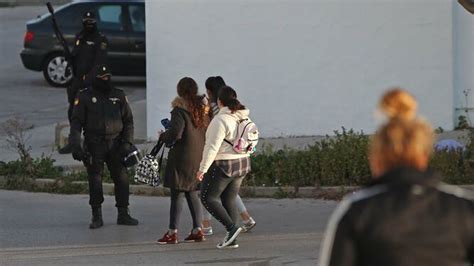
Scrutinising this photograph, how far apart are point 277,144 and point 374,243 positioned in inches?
431

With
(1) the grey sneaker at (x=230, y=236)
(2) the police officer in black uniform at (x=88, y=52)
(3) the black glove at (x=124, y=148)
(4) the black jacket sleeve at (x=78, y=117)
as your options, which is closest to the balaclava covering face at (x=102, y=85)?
(4) the black jacket sleeve at (x=78, y=117)

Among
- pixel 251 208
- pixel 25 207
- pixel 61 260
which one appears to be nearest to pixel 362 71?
pixel 251 208

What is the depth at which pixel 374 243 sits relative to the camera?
13.7 ft

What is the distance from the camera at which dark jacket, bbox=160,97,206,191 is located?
10086 millimetres

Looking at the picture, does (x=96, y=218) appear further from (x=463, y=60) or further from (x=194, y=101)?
(x=463, y=60)

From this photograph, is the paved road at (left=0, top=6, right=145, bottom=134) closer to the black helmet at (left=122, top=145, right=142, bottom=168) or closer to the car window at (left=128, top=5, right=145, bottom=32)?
the car window at (left=128, top=5, right=145, bottom=32)

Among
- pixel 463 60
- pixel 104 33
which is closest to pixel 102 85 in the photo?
pixel 463 60

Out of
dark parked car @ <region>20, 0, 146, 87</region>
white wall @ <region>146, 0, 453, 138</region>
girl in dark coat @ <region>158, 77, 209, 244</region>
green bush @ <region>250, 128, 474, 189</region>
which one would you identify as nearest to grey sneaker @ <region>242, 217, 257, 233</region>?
girl in dark coat @ <region>158, 77, 209, 244</region>

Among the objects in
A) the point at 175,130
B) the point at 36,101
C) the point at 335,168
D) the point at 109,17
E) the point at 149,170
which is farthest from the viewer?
the point at 109,17

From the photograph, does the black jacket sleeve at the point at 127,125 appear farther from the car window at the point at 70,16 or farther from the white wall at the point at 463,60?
the car window at the point at 70,16

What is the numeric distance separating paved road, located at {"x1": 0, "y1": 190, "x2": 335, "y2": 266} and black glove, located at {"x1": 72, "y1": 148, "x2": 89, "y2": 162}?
72cm

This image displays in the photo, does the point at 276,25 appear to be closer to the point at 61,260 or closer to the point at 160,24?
the point at 160,24

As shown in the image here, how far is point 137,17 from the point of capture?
2117 centimetres

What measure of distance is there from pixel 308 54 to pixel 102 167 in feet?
16.9
